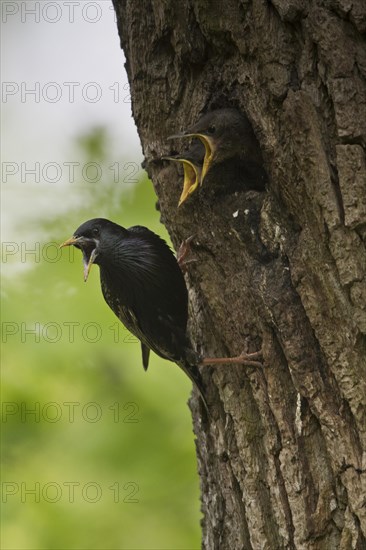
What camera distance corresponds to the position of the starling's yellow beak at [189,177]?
2.72 m

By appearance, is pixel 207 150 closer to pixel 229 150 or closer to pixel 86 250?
pixel 229 150

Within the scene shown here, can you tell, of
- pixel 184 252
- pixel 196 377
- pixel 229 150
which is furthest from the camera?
pixel 196 377

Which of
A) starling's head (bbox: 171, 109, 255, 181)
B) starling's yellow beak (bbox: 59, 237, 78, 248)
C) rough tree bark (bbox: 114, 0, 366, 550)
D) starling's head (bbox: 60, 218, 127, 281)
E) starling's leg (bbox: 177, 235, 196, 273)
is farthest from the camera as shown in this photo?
starling's head (bbox: 60, 218, 127, 281)

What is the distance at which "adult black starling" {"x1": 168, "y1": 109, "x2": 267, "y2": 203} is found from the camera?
101 inches

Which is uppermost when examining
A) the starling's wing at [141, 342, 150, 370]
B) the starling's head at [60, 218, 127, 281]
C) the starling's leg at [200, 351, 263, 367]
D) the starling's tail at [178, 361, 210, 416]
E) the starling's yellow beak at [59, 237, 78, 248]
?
the starling's head at [60, 218, 127, 281]

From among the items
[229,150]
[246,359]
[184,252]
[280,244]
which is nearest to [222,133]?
[229,150]

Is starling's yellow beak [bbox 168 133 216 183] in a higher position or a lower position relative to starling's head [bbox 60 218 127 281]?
lower

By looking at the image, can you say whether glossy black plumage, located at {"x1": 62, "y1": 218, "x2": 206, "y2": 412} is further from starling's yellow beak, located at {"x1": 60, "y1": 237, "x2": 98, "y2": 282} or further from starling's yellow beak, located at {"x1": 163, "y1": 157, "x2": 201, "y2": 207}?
starling's yellow beak, located at {"x1": 163, "y1": 157, "x2": 201, "y2": 207}

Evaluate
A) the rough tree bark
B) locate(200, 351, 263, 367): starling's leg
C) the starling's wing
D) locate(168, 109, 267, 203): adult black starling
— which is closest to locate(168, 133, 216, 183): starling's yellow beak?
locate(168, 109, 267, 203): adult black starling

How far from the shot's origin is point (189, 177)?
9.07 ft

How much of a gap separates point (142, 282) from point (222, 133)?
1186 millimetres

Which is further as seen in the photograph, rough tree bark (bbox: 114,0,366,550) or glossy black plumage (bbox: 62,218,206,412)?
glossy black plumage (bbox: 62,218,206,412)

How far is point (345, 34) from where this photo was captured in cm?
234

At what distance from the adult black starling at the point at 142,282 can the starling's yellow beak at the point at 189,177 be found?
0.56m
